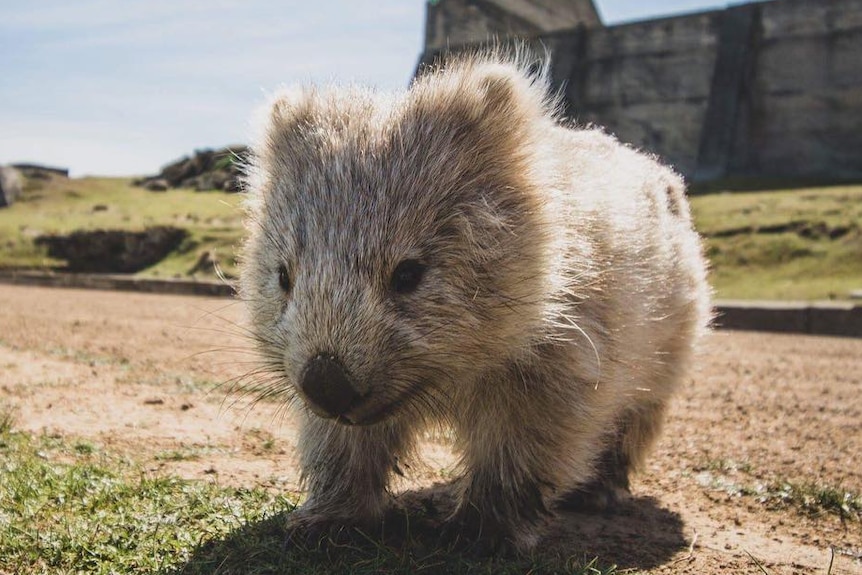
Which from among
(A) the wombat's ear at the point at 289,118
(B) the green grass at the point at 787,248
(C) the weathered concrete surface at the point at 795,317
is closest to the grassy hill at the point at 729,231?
(B) the green grass at the point at 787,248

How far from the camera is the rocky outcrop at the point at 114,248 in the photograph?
1684 centimetres

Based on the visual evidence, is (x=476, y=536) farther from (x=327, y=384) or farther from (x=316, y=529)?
(x=327, y=384)

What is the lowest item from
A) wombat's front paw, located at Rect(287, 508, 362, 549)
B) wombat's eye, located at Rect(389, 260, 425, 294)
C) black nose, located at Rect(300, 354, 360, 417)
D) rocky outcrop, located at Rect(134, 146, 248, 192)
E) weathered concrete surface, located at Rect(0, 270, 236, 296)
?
weathered concrete surface, located at Rect(0, 270, 236, 296)

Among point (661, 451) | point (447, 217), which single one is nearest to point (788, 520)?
point (661, 451)

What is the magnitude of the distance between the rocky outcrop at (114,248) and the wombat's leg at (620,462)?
1432 cm

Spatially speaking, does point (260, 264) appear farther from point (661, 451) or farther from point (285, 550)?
point (661, 451)

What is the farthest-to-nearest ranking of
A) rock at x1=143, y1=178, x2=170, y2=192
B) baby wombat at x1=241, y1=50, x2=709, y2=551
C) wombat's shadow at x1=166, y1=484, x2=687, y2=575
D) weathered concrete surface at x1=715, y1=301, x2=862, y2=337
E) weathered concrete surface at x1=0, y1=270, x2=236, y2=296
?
rock at x1=143, y1=178, x2=170, y2=192, weathered concrete surface at x1=0, y1=270, x2=236, y2=296, weathered concrete surface at x1=715, y1=301, x2=862, y2=337, wombat's shadow at x1=166, y1=484, x2=687, y2=575, baby wombat at x1=241, y1=50, x2=709, y2=551

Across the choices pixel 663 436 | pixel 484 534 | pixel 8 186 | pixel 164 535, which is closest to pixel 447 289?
pixel 484 534

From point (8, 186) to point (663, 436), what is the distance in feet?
74.9

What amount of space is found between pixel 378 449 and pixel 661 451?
1907mm

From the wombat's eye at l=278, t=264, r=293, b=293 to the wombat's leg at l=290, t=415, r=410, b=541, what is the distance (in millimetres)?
450

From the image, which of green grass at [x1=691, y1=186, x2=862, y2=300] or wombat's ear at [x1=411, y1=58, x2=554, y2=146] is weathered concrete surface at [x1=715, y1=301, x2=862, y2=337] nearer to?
green grass at [x1=691, y1=186, x2=862, y2=300]

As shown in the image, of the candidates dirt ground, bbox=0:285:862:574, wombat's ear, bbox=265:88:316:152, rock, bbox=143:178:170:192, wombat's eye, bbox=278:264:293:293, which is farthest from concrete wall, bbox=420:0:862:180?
wombat's eye, bbox=278:264:293:293

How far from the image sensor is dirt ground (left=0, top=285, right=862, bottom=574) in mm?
2885
